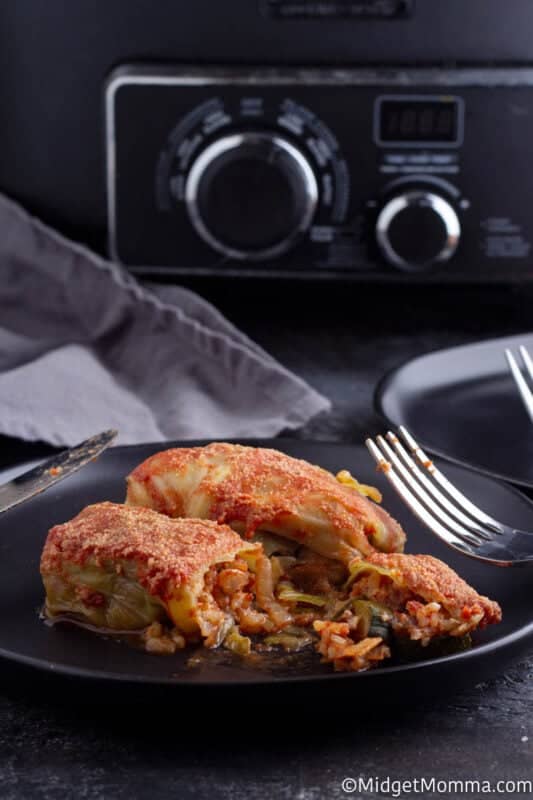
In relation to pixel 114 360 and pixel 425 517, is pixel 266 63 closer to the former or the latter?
pixel 114 360

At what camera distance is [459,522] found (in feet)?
3.25

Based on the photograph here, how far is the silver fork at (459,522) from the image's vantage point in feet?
3.10

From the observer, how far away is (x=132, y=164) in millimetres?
1703

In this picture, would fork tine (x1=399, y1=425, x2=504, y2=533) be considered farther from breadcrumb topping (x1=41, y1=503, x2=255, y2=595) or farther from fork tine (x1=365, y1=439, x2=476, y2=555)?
breadcrumb topping (x1=41, y1=503, x2=255, y2=595)

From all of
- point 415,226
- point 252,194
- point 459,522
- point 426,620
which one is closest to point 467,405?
point 415,226

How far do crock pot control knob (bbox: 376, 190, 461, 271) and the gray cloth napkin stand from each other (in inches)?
9.6

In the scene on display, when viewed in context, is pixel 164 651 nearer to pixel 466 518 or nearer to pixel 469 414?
pixel 466 518

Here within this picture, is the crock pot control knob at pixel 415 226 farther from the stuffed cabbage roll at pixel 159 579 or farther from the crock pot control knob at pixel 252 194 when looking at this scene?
the stuffed cabbage roll at pixel 159 579

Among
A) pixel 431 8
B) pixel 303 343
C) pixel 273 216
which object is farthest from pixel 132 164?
pixel 431 8

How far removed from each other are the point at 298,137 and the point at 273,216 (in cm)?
11

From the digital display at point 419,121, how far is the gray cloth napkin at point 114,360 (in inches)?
13.5

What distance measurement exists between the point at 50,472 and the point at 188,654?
12.0 inches

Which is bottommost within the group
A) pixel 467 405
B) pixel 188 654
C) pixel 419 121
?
pixel 467 405

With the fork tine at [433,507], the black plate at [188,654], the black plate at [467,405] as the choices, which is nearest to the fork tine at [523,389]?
the black plate at [467,405]
